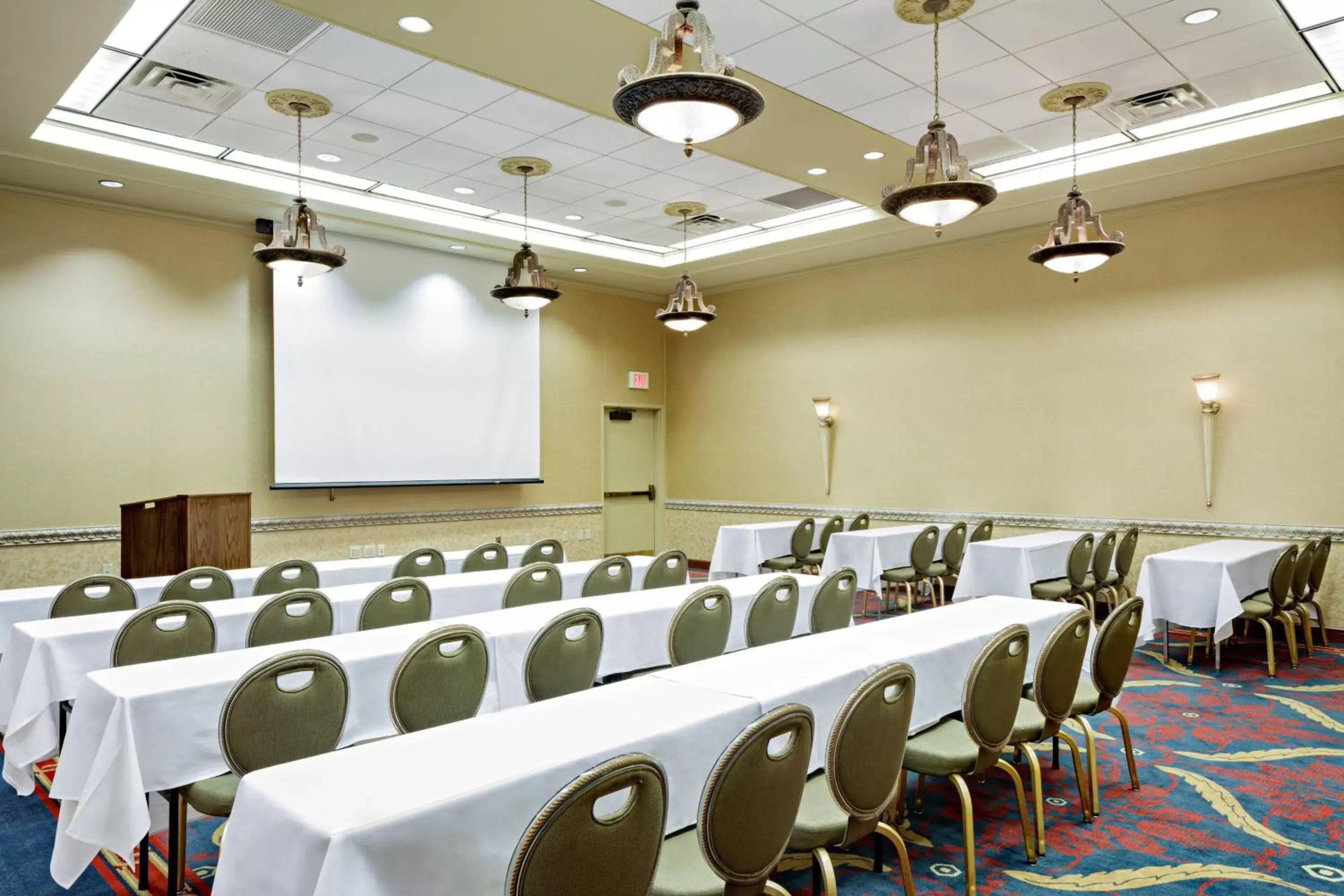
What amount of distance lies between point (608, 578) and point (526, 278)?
3176mm

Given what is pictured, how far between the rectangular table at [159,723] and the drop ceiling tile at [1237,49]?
18.2 feet

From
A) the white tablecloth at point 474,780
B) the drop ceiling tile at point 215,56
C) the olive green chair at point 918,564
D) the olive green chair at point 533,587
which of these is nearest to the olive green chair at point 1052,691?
the white tablecloth at point 474,780

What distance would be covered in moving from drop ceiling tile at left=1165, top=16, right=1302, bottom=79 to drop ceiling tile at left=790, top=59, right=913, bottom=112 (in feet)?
5.80

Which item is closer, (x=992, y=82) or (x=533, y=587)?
(x=533, y=587)

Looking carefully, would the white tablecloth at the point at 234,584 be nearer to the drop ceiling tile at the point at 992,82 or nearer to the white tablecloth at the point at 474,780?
the white tablecloth at the point at 474,780

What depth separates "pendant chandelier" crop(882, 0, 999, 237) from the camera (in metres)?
4.66

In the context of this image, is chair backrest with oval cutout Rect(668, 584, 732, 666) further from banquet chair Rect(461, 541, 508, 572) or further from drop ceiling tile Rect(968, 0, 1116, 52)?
drop ceiling tile Rect(968, 0, 1116, 52)

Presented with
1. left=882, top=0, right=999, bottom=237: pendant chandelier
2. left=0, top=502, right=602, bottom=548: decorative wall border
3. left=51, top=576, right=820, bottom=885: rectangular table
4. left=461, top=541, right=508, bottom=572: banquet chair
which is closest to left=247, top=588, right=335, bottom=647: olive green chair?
left=51, top=576, right=820, bottom=885: rectangular table

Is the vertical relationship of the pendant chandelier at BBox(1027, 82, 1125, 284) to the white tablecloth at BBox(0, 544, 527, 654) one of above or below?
above

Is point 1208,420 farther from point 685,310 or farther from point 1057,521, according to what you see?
point 685,310

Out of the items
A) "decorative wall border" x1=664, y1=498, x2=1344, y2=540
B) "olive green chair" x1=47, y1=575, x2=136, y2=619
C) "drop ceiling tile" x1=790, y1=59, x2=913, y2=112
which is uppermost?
"drop ceiling tile" x1=790, y1=59, x2=913, y2=112

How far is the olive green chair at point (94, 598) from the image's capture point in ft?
15.4

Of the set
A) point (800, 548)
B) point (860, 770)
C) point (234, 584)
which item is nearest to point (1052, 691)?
point (860, 770)

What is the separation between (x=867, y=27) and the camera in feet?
16.7
